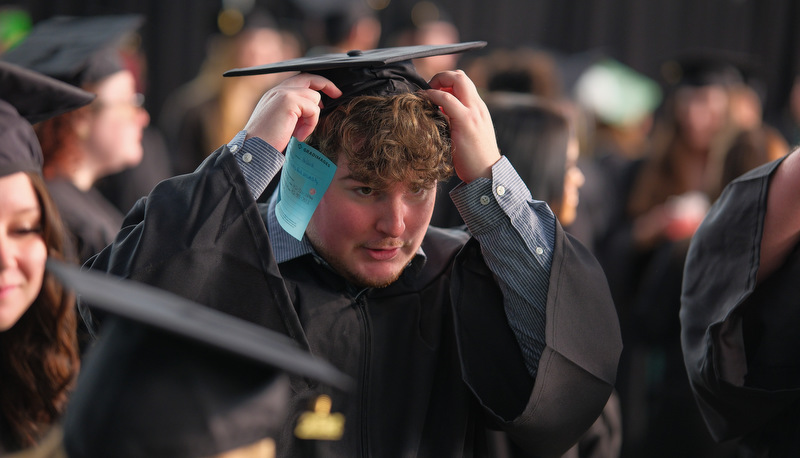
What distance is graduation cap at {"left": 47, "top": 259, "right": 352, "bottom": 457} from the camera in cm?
114

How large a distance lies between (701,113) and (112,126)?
3459 mm

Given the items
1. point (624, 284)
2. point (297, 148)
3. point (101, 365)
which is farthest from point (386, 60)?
point (624, 284)

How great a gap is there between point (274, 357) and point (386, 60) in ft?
2.86

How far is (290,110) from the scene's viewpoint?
1816mm

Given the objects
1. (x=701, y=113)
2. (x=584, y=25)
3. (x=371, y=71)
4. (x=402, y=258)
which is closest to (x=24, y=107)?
(x=371, y=71)

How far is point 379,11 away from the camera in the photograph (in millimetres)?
8906

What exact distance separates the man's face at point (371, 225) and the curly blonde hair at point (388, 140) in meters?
0.03

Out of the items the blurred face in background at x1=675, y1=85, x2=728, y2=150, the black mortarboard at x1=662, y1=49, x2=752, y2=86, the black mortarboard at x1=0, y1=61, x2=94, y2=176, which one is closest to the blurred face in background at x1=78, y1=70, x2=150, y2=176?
the black mortarboard at x1=0, y1=61, x2=94, y2=176

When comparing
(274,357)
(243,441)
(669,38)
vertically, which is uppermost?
(274,357)

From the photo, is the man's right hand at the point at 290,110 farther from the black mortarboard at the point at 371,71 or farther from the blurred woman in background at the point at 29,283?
the blurred woman in background at the point at 29,283

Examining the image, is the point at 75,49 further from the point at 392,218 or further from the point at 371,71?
the point at 392,218

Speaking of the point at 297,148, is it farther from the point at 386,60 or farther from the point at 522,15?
the point at 522,15

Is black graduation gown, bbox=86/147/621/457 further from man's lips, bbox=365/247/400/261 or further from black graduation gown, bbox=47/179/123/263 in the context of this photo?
black graduation gown, bbox=47/179/123/263

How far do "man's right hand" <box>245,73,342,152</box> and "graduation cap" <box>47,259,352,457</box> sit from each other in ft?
2.17
